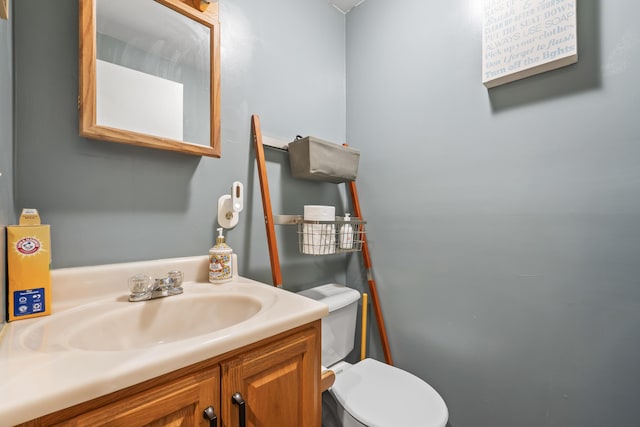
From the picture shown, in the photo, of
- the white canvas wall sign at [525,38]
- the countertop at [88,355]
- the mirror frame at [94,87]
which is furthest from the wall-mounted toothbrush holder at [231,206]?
the white canvas wall sign at [525,38]

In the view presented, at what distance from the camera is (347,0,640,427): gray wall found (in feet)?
2.80

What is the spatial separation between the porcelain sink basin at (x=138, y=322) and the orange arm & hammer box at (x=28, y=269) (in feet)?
0.19

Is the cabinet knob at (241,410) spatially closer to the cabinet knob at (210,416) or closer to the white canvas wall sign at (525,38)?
the cabinet knob at (210,416)

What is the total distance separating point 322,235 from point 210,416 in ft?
2.55

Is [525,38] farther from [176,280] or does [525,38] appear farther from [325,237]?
[176,280]

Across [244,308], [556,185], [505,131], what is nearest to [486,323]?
[556,185]

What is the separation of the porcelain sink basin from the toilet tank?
48cm

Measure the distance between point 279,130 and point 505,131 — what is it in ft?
3.14

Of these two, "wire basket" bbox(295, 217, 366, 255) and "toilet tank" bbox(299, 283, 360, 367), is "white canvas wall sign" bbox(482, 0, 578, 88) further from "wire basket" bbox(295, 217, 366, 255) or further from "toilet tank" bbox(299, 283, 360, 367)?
"toilet tank" bbox(299, 283, 360, 367)

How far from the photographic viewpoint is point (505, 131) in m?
1.06

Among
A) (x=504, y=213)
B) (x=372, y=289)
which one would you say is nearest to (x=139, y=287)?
(x=372, y=289)

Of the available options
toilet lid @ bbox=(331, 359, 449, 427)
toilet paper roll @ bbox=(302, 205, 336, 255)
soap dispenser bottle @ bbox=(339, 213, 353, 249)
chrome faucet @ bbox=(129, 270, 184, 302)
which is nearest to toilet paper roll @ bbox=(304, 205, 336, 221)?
toilet paper roll @ bbox=(302, 205, 336, 255)

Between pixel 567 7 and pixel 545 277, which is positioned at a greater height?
pixel 567 7

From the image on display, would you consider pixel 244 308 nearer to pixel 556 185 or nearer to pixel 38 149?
pixel 38 149
